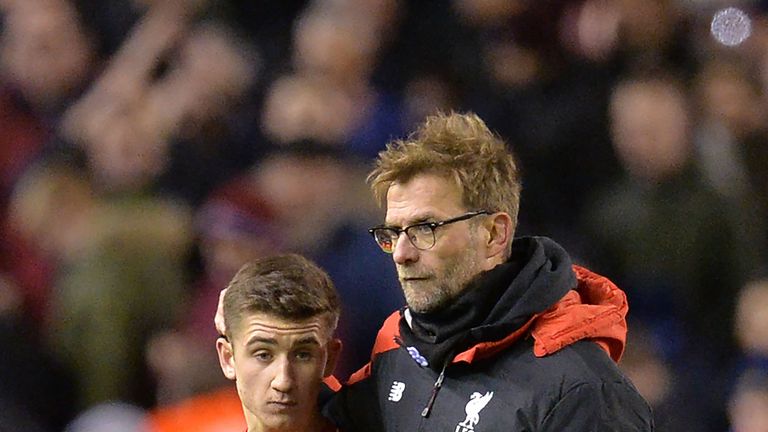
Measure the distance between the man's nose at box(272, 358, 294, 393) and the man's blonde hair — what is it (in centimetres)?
40

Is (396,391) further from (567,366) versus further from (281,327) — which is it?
(567,366)

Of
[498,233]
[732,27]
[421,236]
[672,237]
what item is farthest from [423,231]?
[732,27]

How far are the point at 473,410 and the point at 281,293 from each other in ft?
1.45

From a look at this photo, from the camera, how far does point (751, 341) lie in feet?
14.2

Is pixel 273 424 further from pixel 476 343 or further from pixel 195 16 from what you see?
pixel 195 16

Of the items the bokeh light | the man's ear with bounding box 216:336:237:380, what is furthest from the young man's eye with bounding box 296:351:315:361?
the bokeh light

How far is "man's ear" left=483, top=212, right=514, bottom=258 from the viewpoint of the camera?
2.64 meters

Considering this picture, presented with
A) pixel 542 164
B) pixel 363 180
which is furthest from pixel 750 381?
pixel 363 180

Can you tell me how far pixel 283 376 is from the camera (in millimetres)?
2621

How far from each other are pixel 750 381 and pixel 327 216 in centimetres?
145

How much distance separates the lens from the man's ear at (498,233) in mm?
2645

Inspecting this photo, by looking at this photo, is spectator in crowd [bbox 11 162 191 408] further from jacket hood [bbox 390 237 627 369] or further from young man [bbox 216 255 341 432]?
jacket hood [bbox 390 237 627 369]

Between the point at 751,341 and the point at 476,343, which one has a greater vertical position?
the point at 476,343

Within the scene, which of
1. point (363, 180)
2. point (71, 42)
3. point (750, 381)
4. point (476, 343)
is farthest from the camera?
point (71, 42)
